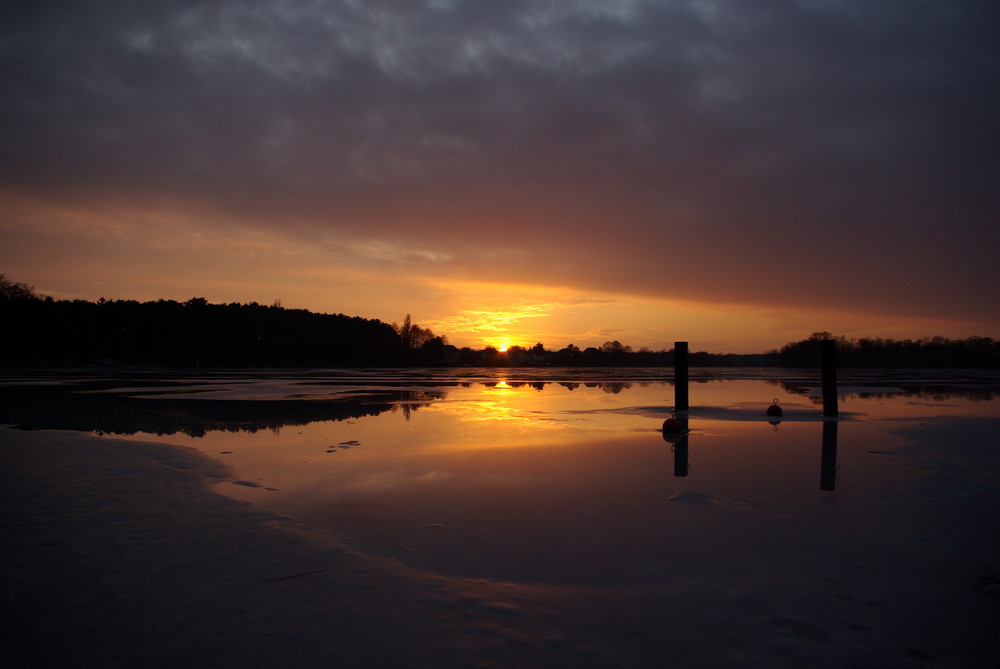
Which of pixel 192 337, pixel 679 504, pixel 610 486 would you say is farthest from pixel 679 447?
pixel 192 337

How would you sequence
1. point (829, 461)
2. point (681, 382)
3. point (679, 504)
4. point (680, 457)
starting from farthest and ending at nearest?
point (681, 382) < point (680, 457) < point (829, 461) < point (679, 504)

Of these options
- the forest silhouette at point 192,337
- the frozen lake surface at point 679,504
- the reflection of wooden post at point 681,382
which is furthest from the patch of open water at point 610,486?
the forest silhouette at point 192,337

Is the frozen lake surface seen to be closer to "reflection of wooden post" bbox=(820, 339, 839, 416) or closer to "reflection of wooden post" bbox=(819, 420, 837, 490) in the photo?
"reflection of wooden post" bbox=(819, 420, 837, 490)

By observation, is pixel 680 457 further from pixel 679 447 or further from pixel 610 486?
pixel 610 486

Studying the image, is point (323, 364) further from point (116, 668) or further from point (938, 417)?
point (116, 668)

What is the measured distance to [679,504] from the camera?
28.3 ft

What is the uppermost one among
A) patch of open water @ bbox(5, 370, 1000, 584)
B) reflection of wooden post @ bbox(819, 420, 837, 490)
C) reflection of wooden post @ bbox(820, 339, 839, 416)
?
reflection of wooden post @ bbox(820, 339, 839, 416)

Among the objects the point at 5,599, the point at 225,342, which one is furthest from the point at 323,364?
the point at 5,599

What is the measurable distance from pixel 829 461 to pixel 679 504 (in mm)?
5653

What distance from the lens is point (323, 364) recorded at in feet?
386

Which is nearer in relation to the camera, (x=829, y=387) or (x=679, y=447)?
(x=679, y=447)

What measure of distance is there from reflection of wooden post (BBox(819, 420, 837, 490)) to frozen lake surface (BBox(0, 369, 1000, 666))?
0.08m

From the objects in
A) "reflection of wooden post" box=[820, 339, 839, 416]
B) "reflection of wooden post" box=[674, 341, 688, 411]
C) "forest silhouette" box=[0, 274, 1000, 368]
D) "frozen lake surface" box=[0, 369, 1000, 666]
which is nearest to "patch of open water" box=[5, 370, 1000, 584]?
"frozen lake surface" box=[0, 369, 1000, 666]

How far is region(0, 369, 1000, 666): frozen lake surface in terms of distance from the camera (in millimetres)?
5348
